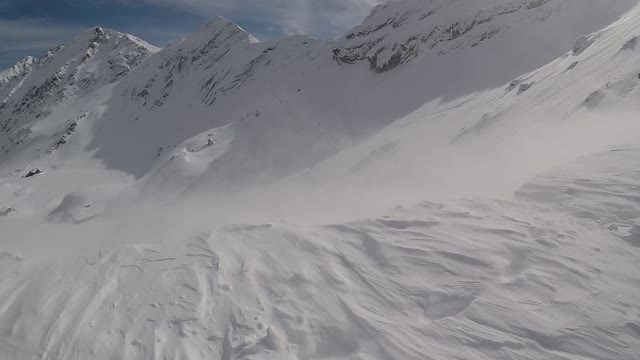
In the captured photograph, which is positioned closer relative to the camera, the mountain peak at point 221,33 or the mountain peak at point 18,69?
the mountain peak at point 221,33

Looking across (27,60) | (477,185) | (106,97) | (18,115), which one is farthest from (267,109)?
(27,60)

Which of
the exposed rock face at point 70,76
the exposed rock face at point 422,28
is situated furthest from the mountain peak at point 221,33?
the exposed rock face at point 422,28

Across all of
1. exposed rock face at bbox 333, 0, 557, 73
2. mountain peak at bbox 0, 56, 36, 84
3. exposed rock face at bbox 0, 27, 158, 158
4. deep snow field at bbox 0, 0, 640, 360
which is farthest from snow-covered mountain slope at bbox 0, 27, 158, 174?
deep snow field at bbox 0, 0, 640, 360

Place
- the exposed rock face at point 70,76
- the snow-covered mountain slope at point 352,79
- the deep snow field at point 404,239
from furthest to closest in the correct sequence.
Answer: the exposed rock face at point 70,76
the snow-covered mountain slope at point 352,79
the deep snow field at point 404,239

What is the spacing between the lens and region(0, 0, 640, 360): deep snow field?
483cm

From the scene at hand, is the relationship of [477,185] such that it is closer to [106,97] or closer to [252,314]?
[252,314]

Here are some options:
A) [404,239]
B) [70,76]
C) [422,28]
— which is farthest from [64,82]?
[404,239]

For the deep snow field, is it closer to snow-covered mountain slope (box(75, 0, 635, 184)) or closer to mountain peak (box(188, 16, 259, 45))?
snow-covered mountain slope (box(75, 0, 635, 184))

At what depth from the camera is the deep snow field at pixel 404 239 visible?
15.9 feet

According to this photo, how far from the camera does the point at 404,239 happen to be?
6.80 m

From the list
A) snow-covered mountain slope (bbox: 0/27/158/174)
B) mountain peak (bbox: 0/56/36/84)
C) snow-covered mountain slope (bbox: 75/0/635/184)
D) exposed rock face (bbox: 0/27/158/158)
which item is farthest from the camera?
mountain peak (bbox: 0/56/36/84)

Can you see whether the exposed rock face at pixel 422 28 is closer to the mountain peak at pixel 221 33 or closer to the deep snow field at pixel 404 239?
the deep snow field at pixel 404 239

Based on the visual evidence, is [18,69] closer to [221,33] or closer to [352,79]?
[221,33]

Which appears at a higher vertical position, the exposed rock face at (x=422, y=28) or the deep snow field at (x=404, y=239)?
the exposed rock face at (x=422, y=28)
